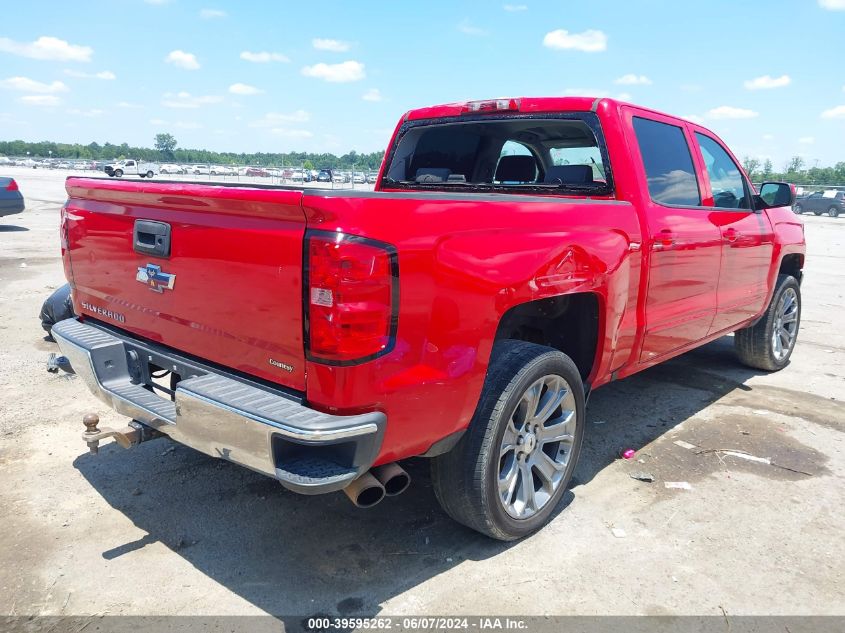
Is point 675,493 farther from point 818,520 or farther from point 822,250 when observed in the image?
point 822,250

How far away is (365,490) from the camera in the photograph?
94.6 inches

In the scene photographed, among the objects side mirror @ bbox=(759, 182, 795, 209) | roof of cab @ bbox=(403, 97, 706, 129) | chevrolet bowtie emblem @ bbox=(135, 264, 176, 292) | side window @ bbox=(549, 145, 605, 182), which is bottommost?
chevrolet bowtie emblem @ bbox=(135, 264, 176, 292)

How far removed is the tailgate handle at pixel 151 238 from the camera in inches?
105

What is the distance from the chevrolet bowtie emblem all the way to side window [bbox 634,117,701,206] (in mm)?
2662

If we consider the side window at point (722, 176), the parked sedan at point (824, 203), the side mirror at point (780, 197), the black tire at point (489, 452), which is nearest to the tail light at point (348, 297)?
the black tire at point (489, 452)

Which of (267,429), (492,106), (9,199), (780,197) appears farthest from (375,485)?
(9,199)

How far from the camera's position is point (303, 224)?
2.17 meters

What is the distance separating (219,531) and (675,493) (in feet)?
8.08

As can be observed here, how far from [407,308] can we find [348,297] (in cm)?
23

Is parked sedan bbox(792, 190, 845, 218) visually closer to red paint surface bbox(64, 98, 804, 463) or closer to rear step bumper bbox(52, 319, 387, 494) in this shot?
red paint surface bbox(64, 98, 804, 463)

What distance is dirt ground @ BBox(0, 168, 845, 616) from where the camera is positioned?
263 centimetres

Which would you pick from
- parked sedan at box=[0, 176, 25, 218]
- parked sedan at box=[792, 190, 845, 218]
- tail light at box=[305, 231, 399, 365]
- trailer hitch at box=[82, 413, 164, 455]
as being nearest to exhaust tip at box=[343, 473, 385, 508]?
tail light at box=[305, 231, 399, 365]

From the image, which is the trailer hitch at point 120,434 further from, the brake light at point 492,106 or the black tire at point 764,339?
the black tire at point 764,339

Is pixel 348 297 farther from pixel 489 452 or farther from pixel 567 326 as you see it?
pixel 567 326
